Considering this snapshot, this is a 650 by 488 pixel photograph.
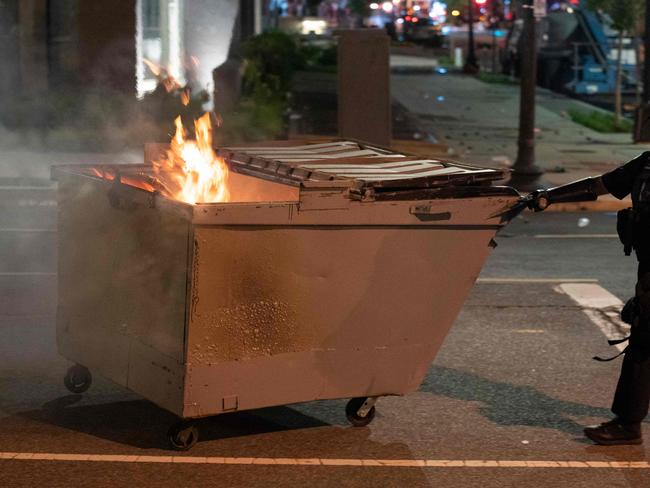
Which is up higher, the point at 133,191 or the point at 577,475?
the point at 133,191

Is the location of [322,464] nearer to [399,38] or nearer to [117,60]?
[117,60]

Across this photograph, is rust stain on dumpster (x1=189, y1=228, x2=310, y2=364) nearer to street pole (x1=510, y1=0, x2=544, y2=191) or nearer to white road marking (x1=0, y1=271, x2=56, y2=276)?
white road marking (x1=0, y1=271, x2=56, y2=276)

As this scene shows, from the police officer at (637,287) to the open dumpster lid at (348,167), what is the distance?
43cm

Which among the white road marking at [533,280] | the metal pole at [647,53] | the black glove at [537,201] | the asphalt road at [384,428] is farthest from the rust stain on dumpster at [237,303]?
the metal pole at [647,53]

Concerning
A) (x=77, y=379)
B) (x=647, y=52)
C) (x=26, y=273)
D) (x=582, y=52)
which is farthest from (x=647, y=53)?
(x=582, y=52)

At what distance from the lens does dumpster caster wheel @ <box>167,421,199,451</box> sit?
5.99m

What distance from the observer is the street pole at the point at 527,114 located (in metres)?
16.0

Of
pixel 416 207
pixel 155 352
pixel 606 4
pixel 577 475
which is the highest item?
pixel 606 4

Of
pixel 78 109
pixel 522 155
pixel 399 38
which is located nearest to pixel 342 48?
pixel 522 155

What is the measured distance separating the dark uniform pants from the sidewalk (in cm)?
872

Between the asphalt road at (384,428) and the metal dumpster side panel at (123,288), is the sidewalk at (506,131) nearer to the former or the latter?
the asphalt road at (384,428)

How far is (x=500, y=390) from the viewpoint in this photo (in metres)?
7.30

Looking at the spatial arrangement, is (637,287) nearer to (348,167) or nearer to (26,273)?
(348,167)

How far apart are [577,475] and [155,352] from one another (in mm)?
2033
